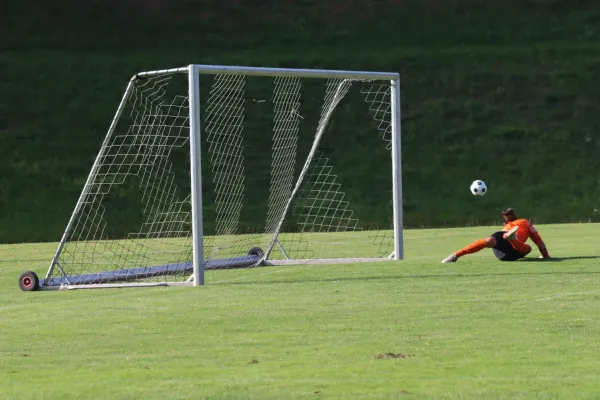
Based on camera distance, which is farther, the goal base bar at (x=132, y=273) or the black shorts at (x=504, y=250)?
the black shorts at (x=504, y=250)

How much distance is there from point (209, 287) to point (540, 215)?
49.5 ft

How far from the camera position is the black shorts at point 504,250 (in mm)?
12586

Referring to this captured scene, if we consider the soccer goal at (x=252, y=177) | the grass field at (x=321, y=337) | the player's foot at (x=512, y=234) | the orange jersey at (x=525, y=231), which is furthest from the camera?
the soccer goal at (x=252, y=177)

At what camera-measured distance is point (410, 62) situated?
26.6 m

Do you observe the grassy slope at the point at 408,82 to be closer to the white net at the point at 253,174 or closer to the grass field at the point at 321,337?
the white net at the point at 253,174

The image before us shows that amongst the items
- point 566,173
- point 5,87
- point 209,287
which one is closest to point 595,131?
point 566,173

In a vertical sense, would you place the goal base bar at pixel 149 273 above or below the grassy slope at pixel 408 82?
below

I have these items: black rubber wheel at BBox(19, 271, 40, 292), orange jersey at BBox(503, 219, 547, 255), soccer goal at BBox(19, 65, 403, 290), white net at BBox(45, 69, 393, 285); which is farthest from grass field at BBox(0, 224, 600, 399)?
white net at BBox(45, 69, 393, 285)

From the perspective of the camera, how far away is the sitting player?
1249cm

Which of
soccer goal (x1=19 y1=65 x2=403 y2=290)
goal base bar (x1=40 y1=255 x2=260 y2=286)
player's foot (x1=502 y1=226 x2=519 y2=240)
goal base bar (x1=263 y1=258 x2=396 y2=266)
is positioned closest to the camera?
goal base bar (x1=40 y1=255 x2=260 y2=286)

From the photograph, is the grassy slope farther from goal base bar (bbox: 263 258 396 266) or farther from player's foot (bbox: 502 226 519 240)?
player's foot (bbox: 502 226 519 240)

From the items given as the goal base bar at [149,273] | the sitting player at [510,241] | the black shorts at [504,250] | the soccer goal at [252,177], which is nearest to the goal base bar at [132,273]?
the goal base bar at [149,273]

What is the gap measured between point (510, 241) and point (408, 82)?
14.1 m

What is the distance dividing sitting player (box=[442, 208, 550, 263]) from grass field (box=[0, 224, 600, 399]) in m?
0.59
